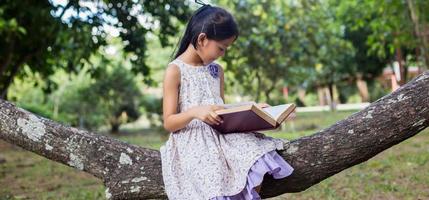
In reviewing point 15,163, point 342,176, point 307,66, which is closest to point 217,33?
point 342,176

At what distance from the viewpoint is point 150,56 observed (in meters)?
14.4

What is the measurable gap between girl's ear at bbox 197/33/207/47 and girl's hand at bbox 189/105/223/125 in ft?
1.30

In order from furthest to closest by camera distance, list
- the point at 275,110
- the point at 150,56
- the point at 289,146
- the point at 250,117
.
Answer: the point at 150,56 < the point at 289,146 < the point at 275,110 < the point at 250,117

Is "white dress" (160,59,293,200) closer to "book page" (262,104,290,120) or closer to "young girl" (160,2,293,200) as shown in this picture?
"young girl" (160,2,293,200)

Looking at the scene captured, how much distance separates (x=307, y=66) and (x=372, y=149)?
16.5m

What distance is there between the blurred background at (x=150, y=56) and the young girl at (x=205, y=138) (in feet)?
1.28

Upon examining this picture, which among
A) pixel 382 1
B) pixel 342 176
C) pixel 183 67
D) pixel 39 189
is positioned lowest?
pixel 342 176

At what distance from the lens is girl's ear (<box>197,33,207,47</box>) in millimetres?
2791

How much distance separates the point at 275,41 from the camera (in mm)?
17281

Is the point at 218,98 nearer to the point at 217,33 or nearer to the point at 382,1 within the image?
the point at 217,33

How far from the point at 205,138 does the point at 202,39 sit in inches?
20.6

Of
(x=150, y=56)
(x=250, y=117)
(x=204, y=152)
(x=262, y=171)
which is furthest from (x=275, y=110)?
(x=150, y=56)

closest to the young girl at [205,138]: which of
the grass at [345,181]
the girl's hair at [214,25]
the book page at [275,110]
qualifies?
the girl's hair at [214,25]

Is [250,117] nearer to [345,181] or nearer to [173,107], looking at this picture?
[173,107]
